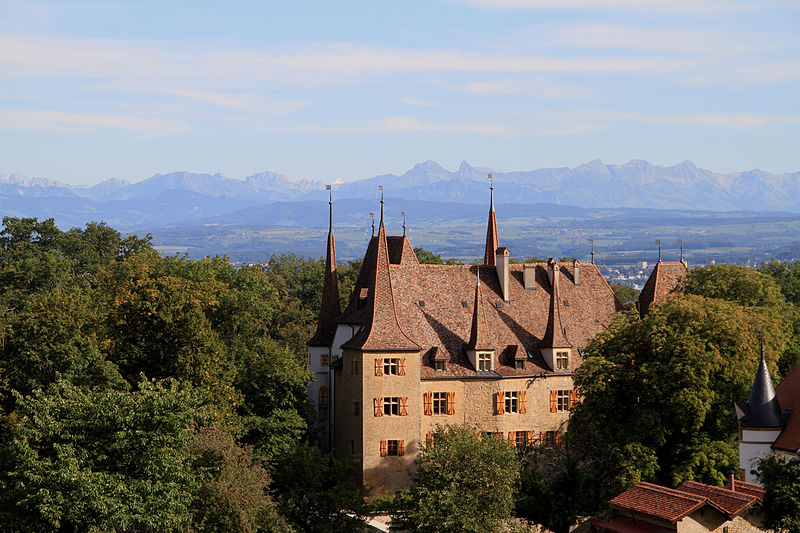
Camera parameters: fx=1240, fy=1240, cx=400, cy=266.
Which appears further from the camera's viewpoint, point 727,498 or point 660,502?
point 660,502

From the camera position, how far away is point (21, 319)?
215 ft

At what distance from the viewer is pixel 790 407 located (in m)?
57.3

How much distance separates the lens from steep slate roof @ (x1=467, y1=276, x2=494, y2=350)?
6900 cm

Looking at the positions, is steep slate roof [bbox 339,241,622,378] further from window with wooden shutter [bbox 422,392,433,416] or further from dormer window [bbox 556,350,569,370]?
window with wooden shutter [bbox 422,392,433,416]

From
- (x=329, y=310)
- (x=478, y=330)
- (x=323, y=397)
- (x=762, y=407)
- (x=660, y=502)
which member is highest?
(x=329, y=310)

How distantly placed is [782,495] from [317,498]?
19.8m

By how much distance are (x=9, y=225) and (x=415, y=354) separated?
5436 centimetres

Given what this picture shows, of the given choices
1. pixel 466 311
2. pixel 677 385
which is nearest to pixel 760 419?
pixel 677 385

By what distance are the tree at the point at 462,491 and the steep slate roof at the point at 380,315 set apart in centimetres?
1158

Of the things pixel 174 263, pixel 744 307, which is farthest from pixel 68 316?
pixel 744 307

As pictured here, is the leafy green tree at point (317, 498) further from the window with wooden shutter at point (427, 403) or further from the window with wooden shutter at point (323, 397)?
the window with wooden shutter at point (323, 397)

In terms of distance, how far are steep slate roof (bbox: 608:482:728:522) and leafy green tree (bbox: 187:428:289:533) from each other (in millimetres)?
14682

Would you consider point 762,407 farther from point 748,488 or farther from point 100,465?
point 100,465

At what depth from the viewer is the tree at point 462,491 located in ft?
172
